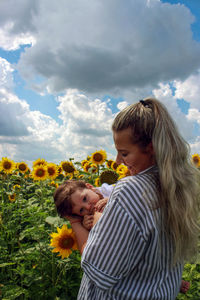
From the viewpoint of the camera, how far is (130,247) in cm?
131

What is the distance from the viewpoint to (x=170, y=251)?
145 cm

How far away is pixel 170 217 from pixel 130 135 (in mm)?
474

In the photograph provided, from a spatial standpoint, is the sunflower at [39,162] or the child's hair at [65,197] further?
the sunflower at [39,162]

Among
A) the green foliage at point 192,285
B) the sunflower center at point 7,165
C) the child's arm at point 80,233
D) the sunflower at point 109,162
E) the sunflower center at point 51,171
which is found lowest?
the green foliage at point 192,285

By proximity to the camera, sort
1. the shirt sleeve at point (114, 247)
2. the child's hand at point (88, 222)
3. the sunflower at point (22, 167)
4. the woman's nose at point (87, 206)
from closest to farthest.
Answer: the shirt sleeve at point (114, 247) < the child's hand at point (88, 222) < the woman's nose at point (87, 206) < the sunflower at point (22, 167)

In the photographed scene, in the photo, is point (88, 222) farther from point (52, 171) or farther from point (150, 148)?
point (52, 171)

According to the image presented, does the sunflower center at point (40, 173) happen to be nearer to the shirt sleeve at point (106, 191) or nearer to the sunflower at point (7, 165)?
the sunflower at point (7, 165)

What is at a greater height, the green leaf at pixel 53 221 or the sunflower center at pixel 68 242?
the green leaf at pixel 53 221

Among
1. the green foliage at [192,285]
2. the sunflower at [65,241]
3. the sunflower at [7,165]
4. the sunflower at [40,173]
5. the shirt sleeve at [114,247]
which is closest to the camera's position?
the shirt sleeve at [114,247]

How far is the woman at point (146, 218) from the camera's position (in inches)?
51.8

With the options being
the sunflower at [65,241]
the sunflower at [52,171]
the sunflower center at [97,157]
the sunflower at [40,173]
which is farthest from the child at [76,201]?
the sunflower center at [97,157]

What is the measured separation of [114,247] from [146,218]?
0.20 meters

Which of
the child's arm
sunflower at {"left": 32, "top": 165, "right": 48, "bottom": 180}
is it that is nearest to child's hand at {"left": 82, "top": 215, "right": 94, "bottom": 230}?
the child's arm

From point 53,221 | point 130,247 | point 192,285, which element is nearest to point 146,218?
point 130,247
